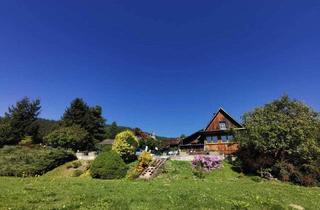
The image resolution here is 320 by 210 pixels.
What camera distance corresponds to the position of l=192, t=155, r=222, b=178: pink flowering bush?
3400 cm

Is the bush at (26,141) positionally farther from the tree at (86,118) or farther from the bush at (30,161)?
the bush at (30,161)

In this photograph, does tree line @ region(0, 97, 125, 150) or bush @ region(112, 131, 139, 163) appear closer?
bush @ region(112, 131, 139, 163)

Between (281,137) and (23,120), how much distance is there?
206 feet

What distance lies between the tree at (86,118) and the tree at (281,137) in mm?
51178

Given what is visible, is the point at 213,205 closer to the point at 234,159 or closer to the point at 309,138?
the point at 309,138

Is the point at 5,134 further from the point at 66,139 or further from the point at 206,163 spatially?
the point at 206,163

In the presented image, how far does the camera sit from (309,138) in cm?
3003

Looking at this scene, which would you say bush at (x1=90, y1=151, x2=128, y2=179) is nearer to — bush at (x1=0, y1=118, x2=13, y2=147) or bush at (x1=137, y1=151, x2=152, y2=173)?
bush at (x1=137, y1=151, x2=152, y2=173)

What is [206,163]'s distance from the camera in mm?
34969

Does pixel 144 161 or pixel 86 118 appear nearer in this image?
pixel 144 161

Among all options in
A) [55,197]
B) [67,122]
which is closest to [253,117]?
[55,197]

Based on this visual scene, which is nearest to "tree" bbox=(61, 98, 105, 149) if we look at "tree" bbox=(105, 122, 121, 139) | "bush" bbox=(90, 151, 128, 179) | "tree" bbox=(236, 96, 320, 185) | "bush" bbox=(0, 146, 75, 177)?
"bush" bbox=(0, 146, 75, 177)

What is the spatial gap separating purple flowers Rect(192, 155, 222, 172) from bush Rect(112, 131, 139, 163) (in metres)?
8.99

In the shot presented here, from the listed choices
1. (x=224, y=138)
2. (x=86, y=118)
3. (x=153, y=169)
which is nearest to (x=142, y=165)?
(x=153, y=169)
